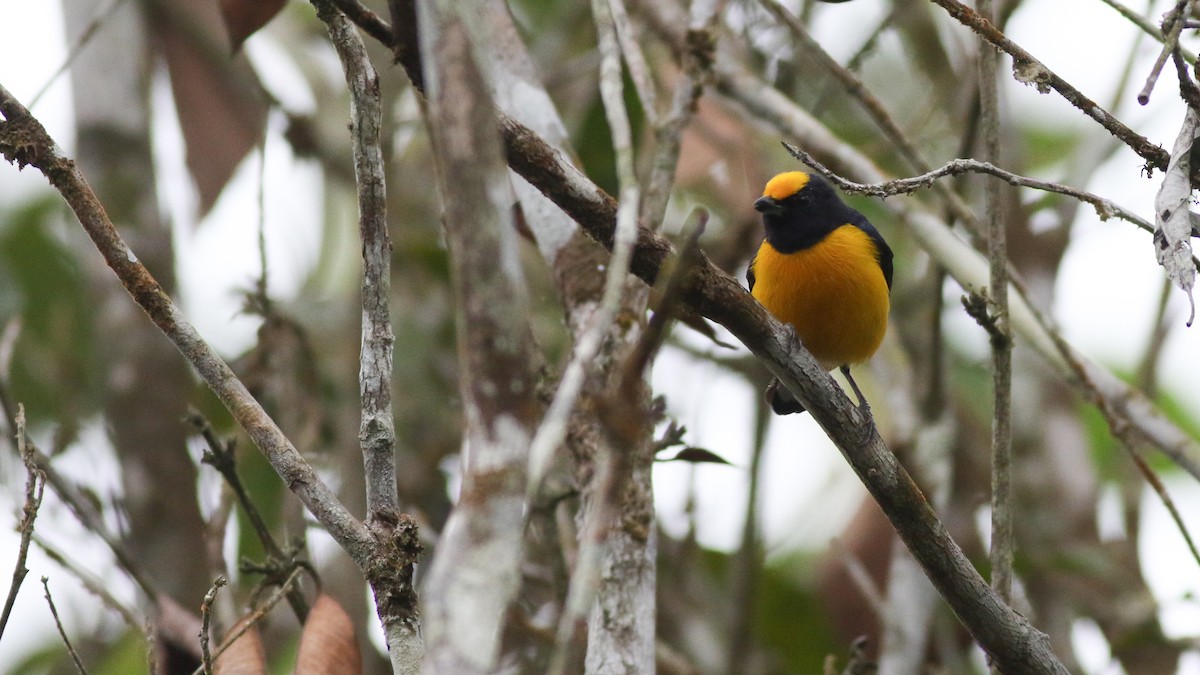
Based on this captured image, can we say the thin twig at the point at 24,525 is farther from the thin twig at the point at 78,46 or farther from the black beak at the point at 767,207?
the black beak at the point at 767,207

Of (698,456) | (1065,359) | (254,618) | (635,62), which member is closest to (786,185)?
(635,62)

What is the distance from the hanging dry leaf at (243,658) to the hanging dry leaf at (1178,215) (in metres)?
2.05

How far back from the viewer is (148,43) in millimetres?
5797

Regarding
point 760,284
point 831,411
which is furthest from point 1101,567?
point 831,411

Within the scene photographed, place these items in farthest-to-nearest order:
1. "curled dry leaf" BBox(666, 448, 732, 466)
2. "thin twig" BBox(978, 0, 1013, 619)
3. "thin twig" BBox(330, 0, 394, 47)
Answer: "curled dry leaf" BBox(666, 448, 732, 466) → "thin twig" BBox(978, 0, 1013, 619) → "thin twig" BBox(330, 0, 394, 47)

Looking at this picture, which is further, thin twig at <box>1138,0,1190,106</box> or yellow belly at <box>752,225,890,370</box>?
yellow belly at <box>752,225,890,370</box>

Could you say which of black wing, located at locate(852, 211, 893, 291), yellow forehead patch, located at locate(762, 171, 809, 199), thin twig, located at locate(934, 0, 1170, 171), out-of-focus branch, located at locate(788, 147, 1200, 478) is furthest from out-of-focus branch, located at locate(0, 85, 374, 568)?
black wing, located at locate(852, 211, 893, 291)

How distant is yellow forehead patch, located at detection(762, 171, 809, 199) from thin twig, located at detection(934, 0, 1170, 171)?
2.06m

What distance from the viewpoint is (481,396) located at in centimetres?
142

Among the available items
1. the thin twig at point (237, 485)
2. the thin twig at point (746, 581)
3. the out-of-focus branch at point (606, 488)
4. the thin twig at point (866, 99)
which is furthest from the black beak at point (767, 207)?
the thin twig at point (237, 485)

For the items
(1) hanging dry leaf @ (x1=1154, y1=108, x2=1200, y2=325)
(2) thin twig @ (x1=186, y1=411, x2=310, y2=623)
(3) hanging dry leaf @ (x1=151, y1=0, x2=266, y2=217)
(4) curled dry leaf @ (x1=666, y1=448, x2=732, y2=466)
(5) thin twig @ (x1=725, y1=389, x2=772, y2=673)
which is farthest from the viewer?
(3) hanging dry leaf @ (x1=151, y1=0, x2=266, y2=217)

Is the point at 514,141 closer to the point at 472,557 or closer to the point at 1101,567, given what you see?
the point at 472,557

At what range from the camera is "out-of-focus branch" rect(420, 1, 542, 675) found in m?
1.40

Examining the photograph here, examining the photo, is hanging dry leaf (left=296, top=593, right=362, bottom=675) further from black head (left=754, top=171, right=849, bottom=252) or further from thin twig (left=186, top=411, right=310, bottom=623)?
black head (left=754, top=171, right=849, bottom=252)
